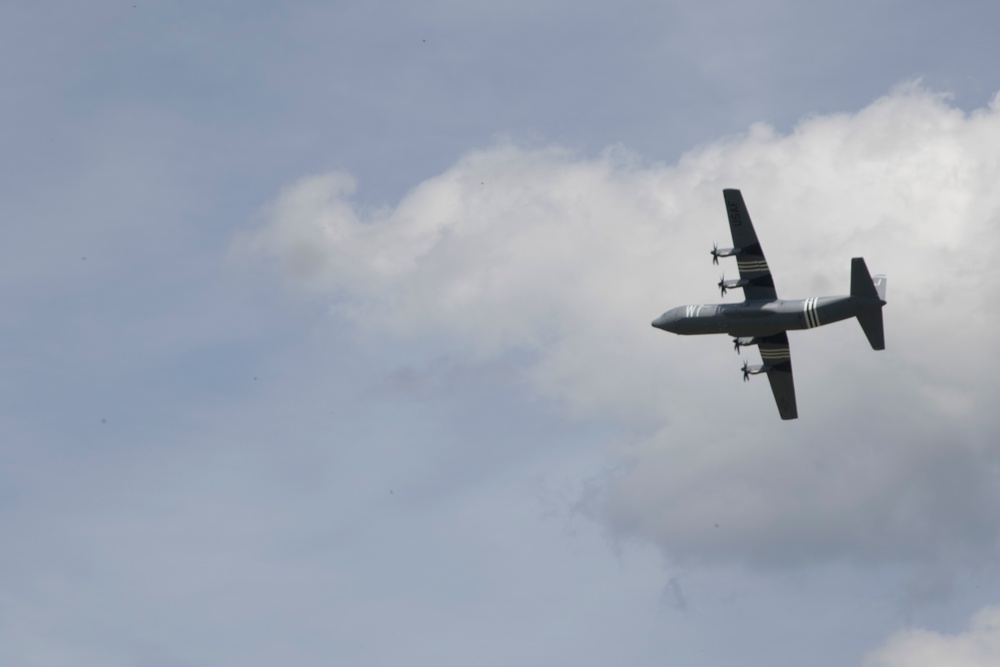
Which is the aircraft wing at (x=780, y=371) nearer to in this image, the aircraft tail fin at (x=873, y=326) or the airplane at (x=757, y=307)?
the airplane at (x=757, y=307)

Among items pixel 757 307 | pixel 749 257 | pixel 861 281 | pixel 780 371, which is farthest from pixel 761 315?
pixel 780 371

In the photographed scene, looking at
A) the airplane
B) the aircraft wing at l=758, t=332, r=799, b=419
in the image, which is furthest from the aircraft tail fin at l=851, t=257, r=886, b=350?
the aircraft wing at l=758, t=332, r=799, b=419

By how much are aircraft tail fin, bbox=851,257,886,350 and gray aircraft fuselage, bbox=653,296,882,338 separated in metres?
Answer: 0.14

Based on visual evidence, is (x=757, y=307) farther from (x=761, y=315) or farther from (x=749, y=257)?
(x=749, y=257)

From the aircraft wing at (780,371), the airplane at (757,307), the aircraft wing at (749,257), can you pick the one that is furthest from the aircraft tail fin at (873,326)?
the aircraft wing at (780,371)

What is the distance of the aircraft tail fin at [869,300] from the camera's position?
401 ft

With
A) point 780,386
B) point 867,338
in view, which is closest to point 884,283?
point 867,338

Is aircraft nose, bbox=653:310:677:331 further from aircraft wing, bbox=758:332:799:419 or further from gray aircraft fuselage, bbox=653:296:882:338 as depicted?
aircraft wing, bbox=758:332:799:419

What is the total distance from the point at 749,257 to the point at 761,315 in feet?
14.6

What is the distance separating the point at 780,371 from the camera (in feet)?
446

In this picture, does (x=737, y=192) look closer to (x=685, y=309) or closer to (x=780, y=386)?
(x=685, y=309)

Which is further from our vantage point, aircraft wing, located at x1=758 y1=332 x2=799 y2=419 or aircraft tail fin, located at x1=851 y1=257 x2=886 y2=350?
aircraft wing, located at x1=758 y1=332 x2=799 y2=419

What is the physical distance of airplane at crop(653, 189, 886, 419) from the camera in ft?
405

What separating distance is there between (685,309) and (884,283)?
1405cm
